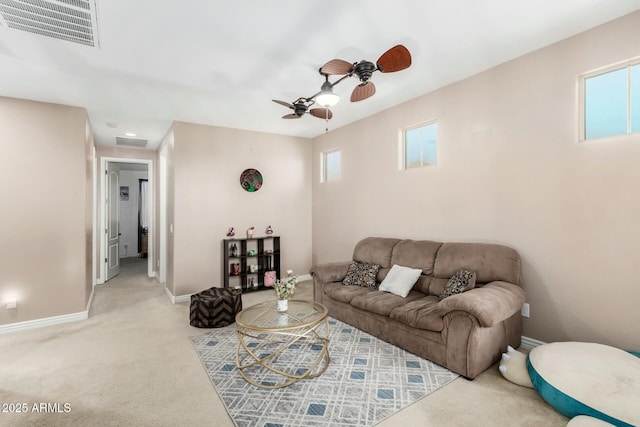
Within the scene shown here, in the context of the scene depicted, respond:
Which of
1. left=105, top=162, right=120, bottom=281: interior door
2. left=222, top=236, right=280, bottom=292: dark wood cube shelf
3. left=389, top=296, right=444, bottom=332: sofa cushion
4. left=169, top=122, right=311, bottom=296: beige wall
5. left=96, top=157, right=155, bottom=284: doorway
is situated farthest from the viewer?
left=105, top=162, right=120, bottom=281: interior door

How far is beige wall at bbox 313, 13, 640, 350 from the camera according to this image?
2.41 metres

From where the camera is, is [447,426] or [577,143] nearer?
[447,426]

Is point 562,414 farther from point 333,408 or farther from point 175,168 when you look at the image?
point 175,168

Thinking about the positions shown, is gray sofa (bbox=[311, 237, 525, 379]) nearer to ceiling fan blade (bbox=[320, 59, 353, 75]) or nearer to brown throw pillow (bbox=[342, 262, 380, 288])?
brown throw pillow (bbox=[342, 262, 380, 288])

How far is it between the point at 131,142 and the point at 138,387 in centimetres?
490

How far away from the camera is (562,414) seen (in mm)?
1994

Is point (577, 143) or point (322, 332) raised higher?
point (577, 143)

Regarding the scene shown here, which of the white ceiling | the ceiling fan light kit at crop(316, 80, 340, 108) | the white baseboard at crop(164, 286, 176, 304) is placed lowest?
the white baseboard at crop(164, 286, 176, 304)

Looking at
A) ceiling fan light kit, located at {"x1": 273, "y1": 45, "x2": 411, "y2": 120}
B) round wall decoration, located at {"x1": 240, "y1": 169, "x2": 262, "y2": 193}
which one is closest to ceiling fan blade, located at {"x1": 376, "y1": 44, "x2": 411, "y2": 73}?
ceiling fan light kit, located at {"x1": 273, "y1": 45, "x2": 411, "y2": 120}

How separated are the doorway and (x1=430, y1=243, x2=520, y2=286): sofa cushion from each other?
5702mm

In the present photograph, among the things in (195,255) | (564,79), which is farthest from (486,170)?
(195,255)

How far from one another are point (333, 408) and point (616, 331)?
7.59 ft

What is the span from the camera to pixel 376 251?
412 centimetres

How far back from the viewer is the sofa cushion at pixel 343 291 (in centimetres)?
353
